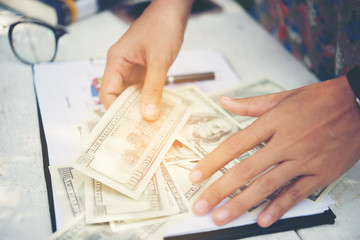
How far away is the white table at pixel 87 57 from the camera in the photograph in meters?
0.64

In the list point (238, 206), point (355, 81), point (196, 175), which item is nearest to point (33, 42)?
point (196, 175)

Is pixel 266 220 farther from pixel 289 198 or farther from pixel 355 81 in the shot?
pixel 355 81

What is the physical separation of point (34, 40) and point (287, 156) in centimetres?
94

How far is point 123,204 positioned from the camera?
0.64 meters

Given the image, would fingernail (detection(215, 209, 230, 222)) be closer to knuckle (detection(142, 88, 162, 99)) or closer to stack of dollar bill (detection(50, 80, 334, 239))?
stack of dollar bill (detection(50, 80, 334, 239))

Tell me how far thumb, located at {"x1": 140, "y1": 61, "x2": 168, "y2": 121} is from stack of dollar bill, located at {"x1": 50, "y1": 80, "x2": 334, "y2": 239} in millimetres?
38

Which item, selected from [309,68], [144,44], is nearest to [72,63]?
[144,44]

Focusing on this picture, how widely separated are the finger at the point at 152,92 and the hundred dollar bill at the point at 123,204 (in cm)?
18

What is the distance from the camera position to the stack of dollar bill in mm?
610

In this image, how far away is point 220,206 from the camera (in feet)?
2.09

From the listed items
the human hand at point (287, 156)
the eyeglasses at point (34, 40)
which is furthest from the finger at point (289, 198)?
the eyeglasses at point (34, 40)

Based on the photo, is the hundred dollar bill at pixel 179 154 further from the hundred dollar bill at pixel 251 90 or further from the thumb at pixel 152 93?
the hundred dollar bill at pixel 251 90

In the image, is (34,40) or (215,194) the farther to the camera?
(34,40)

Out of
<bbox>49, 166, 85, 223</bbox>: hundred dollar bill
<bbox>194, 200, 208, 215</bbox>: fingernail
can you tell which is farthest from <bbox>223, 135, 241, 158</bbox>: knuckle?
<bbox>49, 166, 85, 223</bbox>: hundred dollar bill
